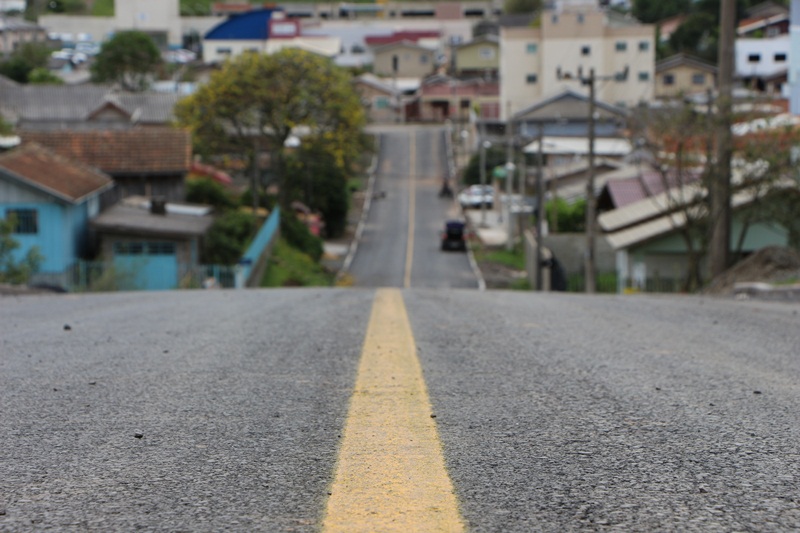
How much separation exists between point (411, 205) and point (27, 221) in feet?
107

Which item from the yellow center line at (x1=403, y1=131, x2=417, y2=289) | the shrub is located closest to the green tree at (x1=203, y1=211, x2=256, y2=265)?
the yellow center line at (x1=403, y1=131, x2=417, y2=289)

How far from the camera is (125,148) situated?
39.4 meters

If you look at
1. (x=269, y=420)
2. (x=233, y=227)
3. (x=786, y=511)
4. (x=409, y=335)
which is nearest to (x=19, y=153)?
(x=233, y=227)

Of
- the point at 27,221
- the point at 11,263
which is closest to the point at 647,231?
the point at 11,263

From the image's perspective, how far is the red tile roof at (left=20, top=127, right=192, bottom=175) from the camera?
38750mm

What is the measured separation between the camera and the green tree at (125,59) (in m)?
84.4

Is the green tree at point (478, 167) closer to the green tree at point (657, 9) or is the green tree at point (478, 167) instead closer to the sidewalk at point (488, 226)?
the sidewalk at point (488, 226)

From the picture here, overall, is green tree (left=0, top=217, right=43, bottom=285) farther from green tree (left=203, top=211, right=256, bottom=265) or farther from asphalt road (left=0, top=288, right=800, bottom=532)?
asphalt road (left=0, top=288, right=800, bottom=532)

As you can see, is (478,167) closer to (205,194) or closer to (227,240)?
(205,194)

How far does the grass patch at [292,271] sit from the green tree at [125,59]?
161ft

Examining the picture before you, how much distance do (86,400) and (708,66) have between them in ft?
262

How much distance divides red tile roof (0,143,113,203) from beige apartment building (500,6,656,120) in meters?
46.6

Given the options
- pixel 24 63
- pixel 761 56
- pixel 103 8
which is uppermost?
pixel 103 8

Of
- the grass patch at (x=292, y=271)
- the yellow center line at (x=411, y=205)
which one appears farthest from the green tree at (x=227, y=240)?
the yellow center line at (x=411, y=205)
